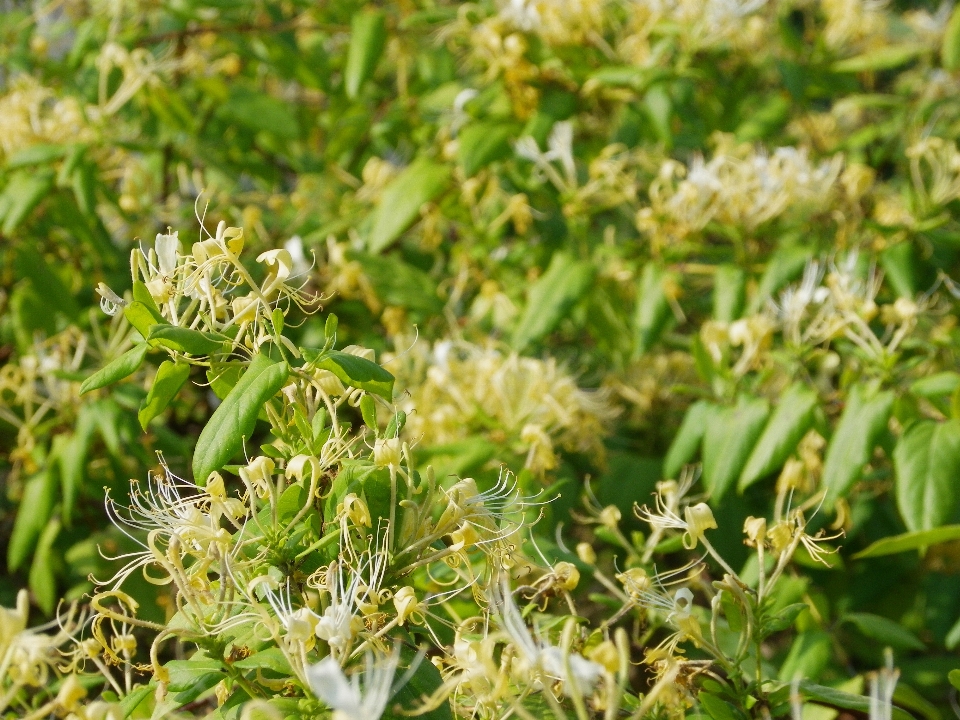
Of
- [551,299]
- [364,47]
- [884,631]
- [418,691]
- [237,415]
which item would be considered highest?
[237,415]

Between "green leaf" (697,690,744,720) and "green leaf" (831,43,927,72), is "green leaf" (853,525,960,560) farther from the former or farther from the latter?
"green leaf" (831,43,927,72)

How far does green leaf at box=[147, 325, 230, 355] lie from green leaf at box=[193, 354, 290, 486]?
0.04 m

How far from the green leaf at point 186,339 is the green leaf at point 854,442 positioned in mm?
816

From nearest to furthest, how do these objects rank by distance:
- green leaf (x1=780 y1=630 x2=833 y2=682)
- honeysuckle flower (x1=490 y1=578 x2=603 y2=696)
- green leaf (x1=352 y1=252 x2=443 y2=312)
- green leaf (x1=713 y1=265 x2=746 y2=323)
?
honeysuckle flower (x1=490 y1=578 x2=603 y2=696)
green leaf (x1=780 y1=630 x2=833 y2=682)
green leaf (x1=713 y1=265 x2=746 y2=323)
green leaf (x1=352 y1=252 x2=443 y2=312)

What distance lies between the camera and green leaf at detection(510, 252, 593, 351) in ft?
5.55

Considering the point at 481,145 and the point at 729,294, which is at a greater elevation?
the point at 481,145

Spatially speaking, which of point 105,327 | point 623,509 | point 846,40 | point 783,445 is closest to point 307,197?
point 105,327

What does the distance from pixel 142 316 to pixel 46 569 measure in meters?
1.01

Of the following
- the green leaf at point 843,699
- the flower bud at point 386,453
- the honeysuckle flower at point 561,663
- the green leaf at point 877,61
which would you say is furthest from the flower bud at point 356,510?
the green leaf at point 877,61

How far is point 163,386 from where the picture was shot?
825mm

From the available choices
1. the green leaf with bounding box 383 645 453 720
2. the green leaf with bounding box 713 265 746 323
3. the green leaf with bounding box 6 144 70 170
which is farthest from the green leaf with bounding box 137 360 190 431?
the green leaf with bounding box 713 265 746 323

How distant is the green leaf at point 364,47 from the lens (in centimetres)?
194

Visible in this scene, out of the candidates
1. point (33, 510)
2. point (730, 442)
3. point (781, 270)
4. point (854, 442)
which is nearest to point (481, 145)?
point (781, 270)

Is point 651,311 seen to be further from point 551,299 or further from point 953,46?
point 953,46
